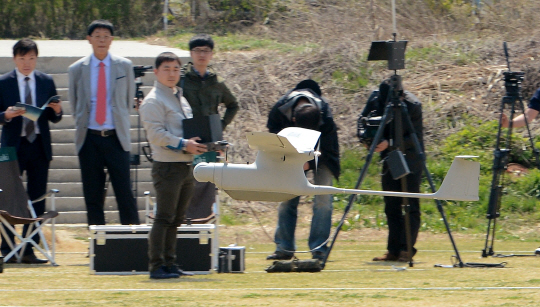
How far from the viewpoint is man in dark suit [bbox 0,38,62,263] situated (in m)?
7.32

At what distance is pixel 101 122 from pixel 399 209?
2541 mm

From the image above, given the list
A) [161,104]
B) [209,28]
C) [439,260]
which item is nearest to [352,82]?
[209,28]

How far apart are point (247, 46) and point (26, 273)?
27.8 feet

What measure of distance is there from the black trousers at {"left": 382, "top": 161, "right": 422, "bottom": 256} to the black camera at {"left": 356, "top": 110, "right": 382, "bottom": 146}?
11.4 inches

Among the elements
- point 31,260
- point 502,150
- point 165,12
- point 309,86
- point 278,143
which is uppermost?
point 165,12

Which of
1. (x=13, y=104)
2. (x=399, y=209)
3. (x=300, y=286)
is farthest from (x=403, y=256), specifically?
(x=13, y=104)

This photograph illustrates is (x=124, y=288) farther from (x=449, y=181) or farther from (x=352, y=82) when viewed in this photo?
(x=352, y=82)

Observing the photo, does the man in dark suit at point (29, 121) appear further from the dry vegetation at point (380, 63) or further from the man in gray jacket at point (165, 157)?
the dry vegetation at point (380, 63)

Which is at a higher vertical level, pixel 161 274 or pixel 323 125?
pixel 323 125

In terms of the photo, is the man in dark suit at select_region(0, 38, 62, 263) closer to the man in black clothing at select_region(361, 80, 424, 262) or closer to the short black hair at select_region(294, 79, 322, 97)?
the short black hair at select_region(294, 79, 322, 97)

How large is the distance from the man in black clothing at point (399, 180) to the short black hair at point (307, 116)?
23.4 inches

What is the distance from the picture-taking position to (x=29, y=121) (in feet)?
24.1

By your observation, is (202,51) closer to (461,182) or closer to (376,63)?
(461,182)

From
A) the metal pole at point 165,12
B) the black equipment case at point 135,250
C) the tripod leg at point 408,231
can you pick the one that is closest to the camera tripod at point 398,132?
the tripod leg at point 408,231
